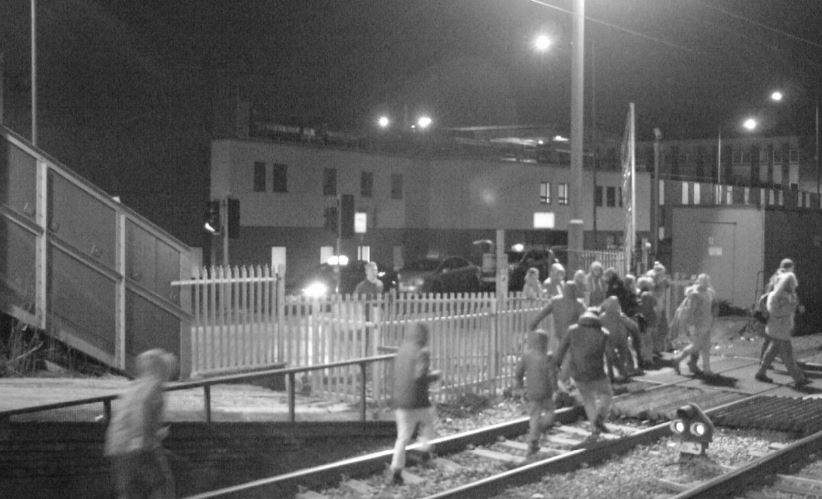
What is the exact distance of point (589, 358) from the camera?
11.0 meters

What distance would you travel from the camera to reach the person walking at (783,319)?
15203 millimetres

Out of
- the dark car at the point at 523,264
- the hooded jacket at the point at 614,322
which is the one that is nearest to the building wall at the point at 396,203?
the dark car at the point at 523,264

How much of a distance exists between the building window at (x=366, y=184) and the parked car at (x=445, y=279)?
1318 cm

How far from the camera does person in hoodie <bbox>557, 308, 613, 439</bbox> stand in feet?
36.3

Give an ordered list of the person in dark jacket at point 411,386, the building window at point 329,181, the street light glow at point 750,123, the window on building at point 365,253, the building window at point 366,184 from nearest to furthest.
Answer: the person in dark jacket at point 411,386 → the street light glow at point 750,123 → the building window at point 329,181 → the window on building at point 365,253 → the building window at point 366,184

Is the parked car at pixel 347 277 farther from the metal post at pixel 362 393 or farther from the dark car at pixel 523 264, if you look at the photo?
the metal post at pixel 362 393

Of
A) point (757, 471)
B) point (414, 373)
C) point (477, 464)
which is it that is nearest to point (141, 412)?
point (414, 373)

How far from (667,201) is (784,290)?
34668 mm

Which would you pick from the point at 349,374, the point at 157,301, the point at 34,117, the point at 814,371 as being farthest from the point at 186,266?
the point at 814,371

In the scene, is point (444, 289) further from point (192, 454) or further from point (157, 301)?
point (192, 454)

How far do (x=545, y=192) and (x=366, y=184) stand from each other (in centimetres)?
1346

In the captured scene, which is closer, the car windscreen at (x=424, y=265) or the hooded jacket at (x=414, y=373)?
the hooded jacket at (x=414, y=373)

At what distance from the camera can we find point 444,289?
32125 mm

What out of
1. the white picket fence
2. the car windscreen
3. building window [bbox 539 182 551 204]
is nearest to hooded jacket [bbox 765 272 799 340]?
the white picket fence
